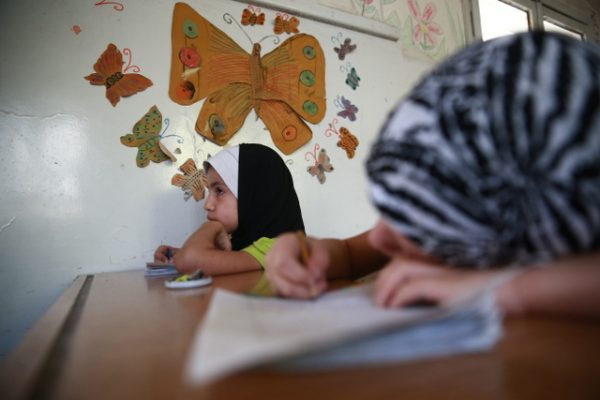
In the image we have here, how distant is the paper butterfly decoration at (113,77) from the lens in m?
1.23

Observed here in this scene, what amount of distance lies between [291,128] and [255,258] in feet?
2.63

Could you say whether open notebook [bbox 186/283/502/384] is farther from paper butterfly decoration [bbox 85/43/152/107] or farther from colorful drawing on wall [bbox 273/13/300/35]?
colorful drawing on wall [bbox 273/13/300/35]

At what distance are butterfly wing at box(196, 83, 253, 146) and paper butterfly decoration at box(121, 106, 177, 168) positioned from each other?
5.5 inches

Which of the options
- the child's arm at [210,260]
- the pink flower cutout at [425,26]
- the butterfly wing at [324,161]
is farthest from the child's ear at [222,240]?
the pink flower cutout at [425,26]

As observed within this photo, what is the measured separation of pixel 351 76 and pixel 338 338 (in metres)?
1.70

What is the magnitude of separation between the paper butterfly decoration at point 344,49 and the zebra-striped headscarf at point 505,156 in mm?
1507

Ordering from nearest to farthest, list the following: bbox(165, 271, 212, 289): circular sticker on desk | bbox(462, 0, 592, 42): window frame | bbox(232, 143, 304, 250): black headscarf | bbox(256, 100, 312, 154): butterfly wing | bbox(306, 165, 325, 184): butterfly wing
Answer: bbox(165, 271, 212, 289): circular sticker on desk → bbox(232, 143, 304, 250): black headscarf → bbox(256, 100, 312, 154): butterfly wing → bbox(306, 165, 325, 184): butterfly wing → bbox(462, 0, 592, 42): window frame

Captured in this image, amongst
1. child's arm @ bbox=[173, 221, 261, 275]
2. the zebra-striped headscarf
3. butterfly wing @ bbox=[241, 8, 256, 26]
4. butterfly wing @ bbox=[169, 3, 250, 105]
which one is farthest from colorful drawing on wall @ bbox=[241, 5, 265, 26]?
the zebra-striped headscarf

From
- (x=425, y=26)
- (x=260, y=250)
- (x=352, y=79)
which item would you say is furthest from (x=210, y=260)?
(x=425, y=26)

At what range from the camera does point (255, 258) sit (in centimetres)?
90

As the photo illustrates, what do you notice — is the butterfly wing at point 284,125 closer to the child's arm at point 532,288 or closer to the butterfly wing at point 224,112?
the butterfly wing at point 224,112

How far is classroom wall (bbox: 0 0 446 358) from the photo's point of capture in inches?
43.8

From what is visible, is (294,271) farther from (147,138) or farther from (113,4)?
(113,4)

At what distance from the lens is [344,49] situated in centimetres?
174
